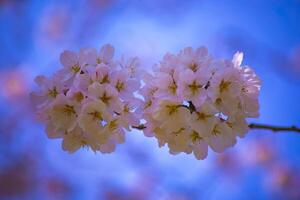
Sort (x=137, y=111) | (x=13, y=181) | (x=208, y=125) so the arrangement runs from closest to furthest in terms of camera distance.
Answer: (x=208, y=125) → (x=137, y=111) → (x=13, y=181)

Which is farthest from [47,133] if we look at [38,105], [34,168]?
[34,168]

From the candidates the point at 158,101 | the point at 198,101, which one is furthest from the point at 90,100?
the point at 198,101

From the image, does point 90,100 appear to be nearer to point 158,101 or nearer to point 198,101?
point 158,101

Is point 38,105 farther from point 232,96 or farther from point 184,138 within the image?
point 232,96
